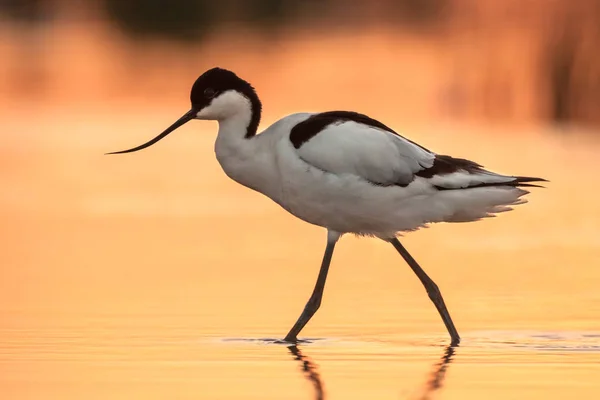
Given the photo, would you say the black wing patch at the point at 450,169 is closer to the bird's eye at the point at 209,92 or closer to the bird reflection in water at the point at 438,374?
the bird reflection in water at the point at 438,374

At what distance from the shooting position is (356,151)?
10586mm

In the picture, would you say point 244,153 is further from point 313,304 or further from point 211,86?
point 313,304

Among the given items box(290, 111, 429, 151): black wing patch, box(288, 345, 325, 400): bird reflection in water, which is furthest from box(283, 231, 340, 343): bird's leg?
box(290, 111, 429, 151): black wing patch

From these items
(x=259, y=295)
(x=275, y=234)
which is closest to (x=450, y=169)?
(x=259, y=295)

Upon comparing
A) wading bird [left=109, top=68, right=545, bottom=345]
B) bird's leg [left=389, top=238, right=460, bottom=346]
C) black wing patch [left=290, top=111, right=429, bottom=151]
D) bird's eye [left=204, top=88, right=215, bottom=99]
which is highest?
bird's eye [left=204, top=88, right=215, bottom=99]

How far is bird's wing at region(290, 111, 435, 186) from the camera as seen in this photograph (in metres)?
10.5

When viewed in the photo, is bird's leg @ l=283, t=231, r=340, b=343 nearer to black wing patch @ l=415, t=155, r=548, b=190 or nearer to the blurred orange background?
→ the blurred orange background

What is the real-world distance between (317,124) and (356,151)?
0.26 m

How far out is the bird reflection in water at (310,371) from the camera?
827 centimetres

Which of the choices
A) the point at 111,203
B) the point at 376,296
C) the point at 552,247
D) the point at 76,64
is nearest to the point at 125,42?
the point at 76,64

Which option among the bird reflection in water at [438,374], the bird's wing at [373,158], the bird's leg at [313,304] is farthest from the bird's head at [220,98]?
the bird reflection in water at [438,374]

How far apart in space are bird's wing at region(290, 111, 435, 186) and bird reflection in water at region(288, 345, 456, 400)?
3.71ft

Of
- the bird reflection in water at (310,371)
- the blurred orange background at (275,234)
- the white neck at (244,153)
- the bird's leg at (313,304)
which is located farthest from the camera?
the white neck at (244,153)

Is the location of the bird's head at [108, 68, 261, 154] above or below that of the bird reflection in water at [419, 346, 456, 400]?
above
